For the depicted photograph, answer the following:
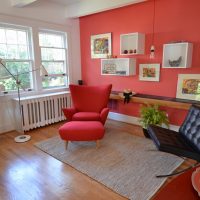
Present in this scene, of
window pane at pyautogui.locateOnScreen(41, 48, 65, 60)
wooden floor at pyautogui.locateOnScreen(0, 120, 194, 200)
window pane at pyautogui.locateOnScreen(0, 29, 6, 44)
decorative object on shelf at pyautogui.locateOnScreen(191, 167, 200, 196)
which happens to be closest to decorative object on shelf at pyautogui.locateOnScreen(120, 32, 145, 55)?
window pane at pyautogui.locateOnScreen(41, 48, 65, 60)

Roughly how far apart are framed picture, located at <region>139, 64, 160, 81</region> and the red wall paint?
8 cm

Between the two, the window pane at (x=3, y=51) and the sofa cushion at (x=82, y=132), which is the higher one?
the window pane at (x=3, y=51)

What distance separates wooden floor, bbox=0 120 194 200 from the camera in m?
1.92

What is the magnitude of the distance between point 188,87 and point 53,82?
305 centimetres

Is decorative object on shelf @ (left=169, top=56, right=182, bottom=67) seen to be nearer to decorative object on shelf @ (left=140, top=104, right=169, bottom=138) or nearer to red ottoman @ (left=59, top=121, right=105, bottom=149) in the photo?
decorative object on shelf @ (left=140, top=104, right=169, bottom=138)

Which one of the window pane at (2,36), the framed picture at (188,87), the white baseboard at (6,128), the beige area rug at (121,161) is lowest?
the beige area rug at (121,161)

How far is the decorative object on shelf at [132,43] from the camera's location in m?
3.54

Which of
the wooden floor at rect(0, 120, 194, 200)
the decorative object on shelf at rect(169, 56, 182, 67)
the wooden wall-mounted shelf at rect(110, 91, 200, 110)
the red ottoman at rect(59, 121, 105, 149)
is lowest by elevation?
the wooden floor at rect(0, 120, 194, 200)

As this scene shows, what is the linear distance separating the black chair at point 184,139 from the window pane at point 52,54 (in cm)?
298

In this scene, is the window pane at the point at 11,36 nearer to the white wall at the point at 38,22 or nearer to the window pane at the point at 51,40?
the white wall at the point at 38,22

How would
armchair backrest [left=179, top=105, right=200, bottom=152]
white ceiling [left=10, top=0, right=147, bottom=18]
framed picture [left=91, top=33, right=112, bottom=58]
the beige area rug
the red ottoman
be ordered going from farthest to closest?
1. framed picture [left=91, top=33, right=112, bottom=58]
2. white ceiling [left=10, top=0, right=147, bottom=18]
3. the red ottoman
4. armchair backrest [left=179, top=105, right=200, bottom=152]
5. the beige area rug

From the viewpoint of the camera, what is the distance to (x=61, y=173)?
231 centimetres

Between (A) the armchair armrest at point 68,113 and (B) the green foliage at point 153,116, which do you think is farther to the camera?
(A) the armchair armrest at point 68,113

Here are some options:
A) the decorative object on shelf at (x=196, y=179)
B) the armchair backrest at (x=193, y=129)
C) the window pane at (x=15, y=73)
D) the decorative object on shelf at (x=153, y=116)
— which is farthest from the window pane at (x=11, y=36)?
the decorative object on shelf at (x=196, y=179)
